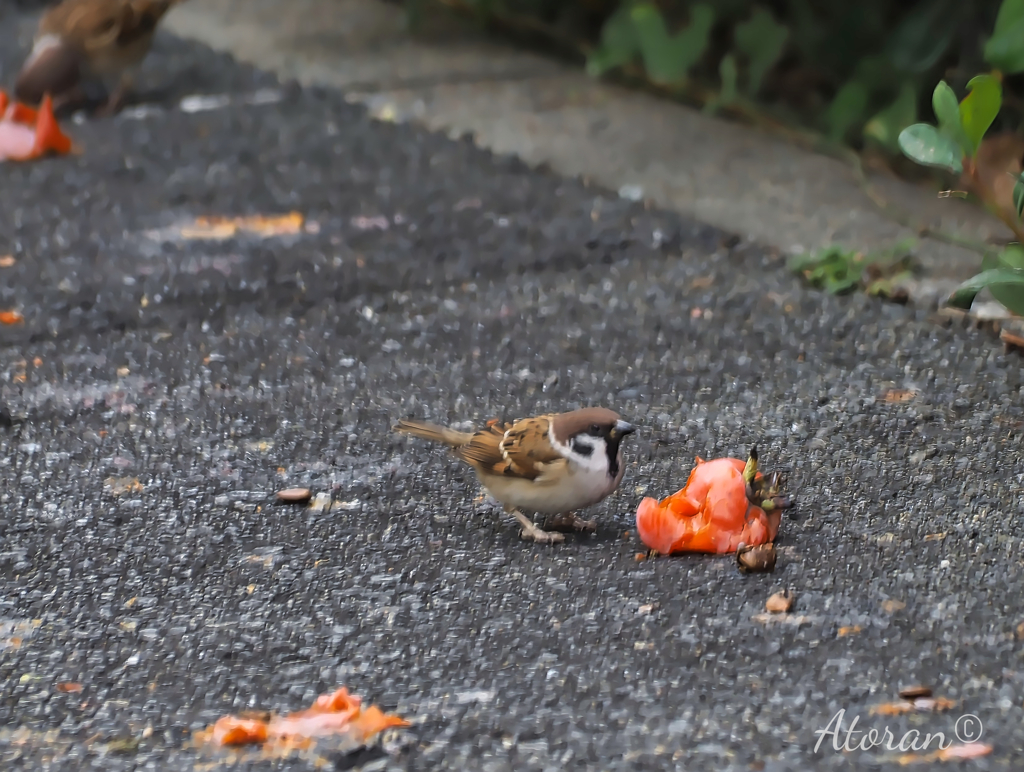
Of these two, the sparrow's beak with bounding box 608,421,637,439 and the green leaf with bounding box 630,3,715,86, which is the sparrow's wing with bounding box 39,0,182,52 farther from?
the sparrow's beak with bounding box 608,421,637,439

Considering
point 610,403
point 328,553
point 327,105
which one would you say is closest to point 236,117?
point 327,105

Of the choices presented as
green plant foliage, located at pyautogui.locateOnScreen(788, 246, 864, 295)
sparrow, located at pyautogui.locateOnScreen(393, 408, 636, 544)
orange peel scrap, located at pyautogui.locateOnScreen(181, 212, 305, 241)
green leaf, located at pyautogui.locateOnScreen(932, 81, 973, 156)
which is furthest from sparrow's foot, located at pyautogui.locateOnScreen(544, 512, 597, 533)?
orange peel scrap, located at pyautogui.locateOnScreen(181, 212, 305, 241)

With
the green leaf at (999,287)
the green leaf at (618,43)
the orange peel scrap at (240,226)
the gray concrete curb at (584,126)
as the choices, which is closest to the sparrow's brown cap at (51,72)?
the gray concrete curb at (584,126)

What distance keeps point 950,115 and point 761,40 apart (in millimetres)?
4054

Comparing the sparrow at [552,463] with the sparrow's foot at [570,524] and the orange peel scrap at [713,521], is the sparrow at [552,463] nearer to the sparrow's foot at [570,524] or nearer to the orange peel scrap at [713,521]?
the sparrow's foot at [570,524]

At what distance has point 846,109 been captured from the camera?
288 inches

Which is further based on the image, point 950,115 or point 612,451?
point 950,115

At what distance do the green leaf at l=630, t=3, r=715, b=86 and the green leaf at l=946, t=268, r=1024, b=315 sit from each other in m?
4.18

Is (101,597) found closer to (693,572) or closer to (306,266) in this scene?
(693,572)

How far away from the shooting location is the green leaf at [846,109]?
7.28m

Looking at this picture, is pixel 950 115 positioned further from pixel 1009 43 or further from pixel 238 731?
pixel 238 731

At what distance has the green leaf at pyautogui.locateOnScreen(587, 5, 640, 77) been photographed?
846 centimetres

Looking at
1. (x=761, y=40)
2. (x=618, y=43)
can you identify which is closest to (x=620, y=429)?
(x=761, y=40)

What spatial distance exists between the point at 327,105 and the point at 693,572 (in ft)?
19.0
